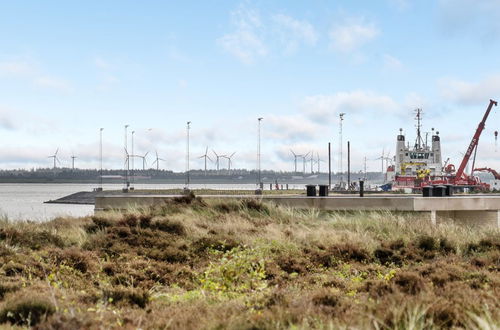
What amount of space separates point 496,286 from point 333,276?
3.61m

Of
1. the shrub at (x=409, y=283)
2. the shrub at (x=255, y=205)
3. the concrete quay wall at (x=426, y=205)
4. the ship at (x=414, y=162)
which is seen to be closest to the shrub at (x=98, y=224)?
the concrete quay wall at (x=426, y=205)

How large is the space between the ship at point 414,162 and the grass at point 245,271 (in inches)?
2204

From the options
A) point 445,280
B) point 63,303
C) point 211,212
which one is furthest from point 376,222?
point 63,303

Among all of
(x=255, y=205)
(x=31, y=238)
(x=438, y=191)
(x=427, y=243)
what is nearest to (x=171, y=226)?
(x=31, y=238)

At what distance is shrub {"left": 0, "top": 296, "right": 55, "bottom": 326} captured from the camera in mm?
7988

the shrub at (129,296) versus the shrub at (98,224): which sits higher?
the shrub at (98,224)

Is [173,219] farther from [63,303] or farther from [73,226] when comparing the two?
[63,303]

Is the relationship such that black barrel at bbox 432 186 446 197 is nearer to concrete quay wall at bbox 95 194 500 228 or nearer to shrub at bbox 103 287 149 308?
concrete quay wall at bbox 95 194 500 228

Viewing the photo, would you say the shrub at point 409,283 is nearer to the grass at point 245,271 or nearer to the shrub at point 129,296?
the grass at point 245,271

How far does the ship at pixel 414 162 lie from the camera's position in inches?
3002

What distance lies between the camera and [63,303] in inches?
356

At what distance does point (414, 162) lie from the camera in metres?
78.9

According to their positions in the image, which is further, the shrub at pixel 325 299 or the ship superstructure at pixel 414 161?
the ship superstructure at pixel 414 161

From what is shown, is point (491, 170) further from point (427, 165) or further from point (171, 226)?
point (171, 226)
